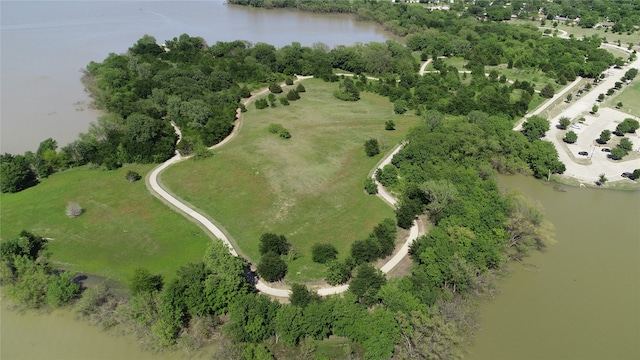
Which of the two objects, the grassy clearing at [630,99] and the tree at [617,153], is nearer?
Result: the tree at [617,153]

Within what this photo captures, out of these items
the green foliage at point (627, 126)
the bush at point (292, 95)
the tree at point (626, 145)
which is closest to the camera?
the tree at point (626, 145)

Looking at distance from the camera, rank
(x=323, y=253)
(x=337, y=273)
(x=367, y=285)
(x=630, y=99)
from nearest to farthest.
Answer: (x=367, y=285)
(x=337, y=273)
(x=323, y=253)
(x=630, y=99)

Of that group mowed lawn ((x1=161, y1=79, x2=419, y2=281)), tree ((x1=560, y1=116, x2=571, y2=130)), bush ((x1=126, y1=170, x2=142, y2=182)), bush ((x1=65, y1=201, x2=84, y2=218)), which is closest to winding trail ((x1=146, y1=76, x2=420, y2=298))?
mowed lawn ((x1=161, y1=79, x2=419, y2=281))

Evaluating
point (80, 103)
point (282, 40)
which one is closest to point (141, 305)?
point (80, 103)

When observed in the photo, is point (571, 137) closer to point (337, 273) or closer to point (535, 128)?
point (535, 128)

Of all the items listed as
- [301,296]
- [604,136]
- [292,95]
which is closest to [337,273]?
[301,296]

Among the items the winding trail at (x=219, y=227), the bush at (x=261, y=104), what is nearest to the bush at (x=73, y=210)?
the winding trail at (x=219, y=227)

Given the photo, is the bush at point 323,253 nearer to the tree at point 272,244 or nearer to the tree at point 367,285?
the tree at point 272,244
